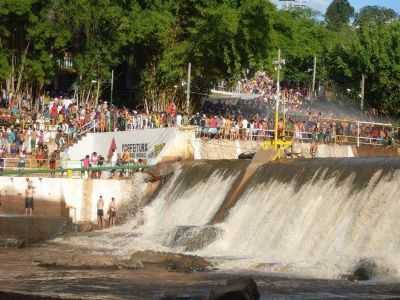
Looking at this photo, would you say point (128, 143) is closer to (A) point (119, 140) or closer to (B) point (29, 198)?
(A) point (119, 140)

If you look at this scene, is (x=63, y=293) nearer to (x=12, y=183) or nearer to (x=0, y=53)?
(x=12, y=183)

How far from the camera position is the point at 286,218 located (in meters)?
33.1

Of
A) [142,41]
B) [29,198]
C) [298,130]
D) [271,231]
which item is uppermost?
[142,41]

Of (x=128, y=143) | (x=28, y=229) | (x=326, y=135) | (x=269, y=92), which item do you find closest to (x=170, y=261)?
(x=28, y=229)

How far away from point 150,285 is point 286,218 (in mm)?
8671

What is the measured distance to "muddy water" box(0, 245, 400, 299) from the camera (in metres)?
23.1

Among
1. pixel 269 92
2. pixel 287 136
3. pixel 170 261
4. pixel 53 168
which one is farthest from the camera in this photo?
pixel 269 92

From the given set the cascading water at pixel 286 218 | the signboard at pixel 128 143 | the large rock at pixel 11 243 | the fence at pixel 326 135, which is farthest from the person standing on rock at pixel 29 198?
the fence at pixel 326 135

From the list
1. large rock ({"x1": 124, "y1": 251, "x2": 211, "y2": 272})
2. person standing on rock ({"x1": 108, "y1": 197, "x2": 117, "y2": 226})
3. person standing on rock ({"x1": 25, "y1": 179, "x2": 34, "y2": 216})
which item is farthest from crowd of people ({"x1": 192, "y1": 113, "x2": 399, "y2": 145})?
large rock ({"x1": 124, "y1": 251, "x2": 211, "y2": 272})

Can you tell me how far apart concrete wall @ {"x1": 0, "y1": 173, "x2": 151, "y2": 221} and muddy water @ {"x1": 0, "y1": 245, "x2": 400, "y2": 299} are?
10902 millimetres

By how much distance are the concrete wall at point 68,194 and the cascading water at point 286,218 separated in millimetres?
1661

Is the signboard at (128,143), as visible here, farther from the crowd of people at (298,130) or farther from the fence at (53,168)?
the crowd of people at (298,130)

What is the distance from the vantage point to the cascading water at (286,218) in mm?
28859

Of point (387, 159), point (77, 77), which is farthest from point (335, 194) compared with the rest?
point (77, 77)
